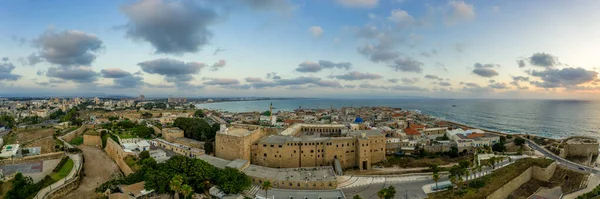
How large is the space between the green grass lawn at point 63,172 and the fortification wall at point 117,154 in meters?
4.28

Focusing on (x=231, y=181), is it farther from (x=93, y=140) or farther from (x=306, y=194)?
(x=93, y=140)

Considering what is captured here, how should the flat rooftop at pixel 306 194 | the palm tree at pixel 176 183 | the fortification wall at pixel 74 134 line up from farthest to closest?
the fortification wall at pixel 74 134
the flat rooftop at pixel 306 194
the palm tree at pixel 176 183

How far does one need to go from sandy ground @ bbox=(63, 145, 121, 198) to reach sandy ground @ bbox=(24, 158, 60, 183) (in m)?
2.78

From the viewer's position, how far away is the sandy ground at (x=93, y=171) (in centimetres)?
2809

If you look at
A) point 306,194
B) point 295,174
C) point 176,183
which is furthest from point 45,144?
point 306,194

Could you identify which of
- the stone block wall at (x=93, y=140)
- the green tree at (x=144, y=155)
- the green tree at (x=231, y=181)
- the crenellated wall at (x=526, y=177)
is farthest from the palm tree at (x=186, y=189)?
the stone block wall at (x=93, y=140)

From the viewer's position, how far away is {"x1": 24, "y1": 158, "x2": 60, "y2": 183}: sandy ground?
27.6 meters

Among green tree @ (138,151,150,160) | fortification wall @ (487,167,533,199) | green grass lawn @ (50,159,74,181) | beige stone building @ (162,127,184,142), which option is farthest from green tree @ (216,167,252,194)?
beige stone building @ (162,127,184,142)

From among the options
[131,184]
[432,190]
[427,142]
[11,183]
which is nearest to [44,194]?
[11,183]

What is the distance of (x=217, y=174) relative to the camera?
24531 mm

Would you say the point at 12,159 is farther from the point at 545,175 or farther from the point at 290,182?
the point at 545,175

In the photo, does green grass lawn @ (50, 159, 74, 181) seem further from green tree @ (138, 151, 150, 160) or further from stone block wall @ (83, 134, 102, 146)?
stone block wall @ (83, 134, 102, 146)

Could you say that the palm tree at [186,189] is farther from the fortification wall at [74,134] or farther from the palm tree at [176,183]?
the fortification wall at [74,134]

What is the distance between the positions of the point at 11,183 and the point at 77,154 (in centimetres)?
1286
